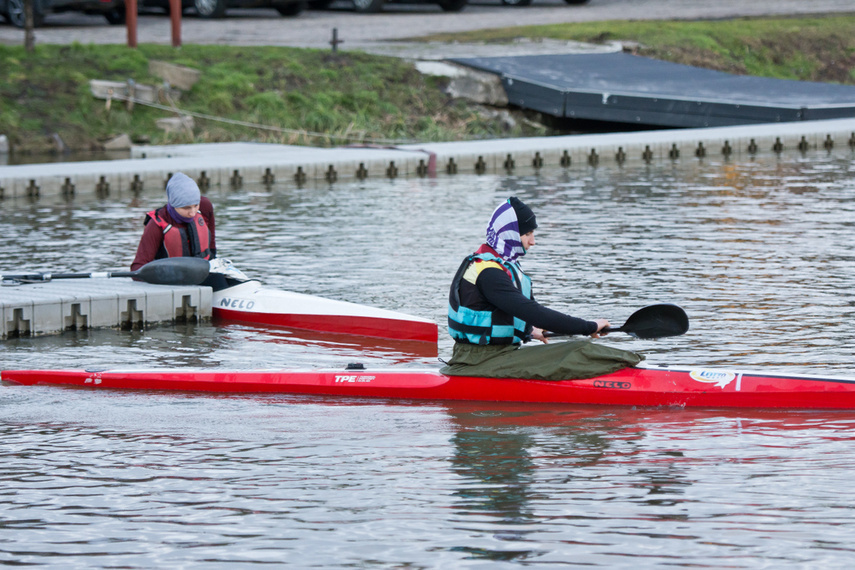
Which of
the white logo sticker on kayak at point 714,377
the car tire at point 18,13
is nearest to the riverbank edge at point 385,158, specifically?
the car tire at point 18,13

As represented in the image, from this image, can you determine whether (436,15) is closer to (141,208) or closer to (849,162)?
(849,162)

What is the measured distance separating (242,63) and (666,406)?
18.6m

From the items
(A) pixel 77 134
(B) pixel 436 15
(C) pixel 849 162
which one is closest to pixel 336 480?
(C) pixel 849 162

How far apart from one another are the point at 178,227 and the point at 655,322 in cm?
424

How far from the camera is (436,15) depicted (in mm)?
31344

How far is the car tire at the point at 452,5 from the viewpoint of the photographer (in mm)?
31719

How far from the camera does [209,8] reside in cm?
2916

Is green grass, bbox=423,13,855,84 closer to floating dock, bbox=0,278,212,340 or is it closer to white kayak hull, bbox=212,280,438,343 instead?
white kayak hull, bbox=212,280,438,343

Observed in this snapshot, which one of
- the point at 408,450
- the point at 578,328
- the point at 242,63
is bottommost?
the point at 408,450

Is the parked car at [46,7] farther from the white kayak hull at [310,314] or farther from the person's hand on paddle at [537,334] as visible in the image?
the person's hand on paddle at [537,334]

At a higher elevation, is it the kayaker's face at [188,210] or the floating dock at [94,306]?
the kayaker's face at [188,210]

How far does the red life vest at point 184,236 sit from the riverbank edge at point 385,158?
27.5 feet

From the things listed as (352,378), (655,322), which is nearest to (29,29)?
(352,378)

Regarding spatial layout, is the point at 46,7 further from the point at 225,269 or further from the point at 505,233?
the point at 505,233
